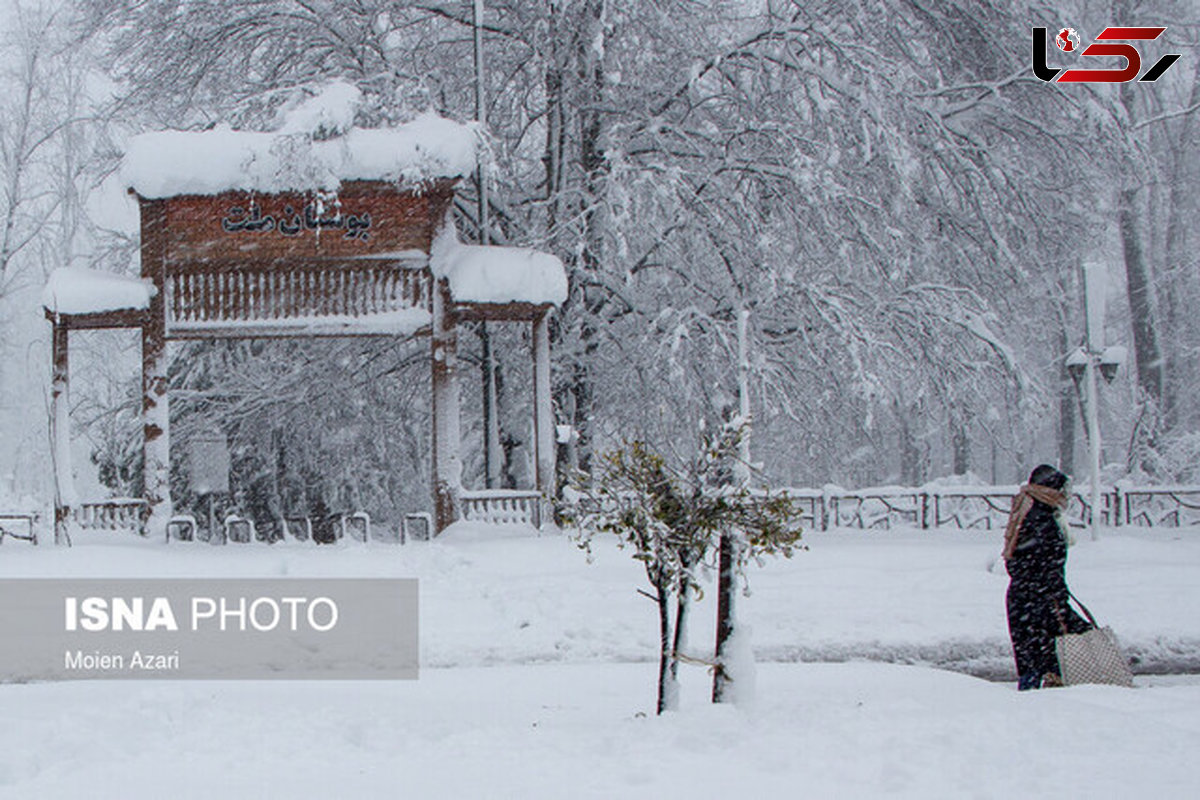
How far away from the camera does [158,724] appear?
6152 mm

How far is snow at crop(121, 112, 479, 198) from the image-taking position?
14969mm

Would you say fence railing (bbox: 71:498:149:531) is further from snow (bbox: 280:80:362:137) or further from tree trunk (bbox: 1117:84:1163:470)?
tree trunk (bbox: 1117:84:1163:470)

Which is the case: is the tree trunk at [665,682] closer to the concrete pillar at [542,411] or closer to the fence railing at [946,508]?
the concrete pillar at [542,411]

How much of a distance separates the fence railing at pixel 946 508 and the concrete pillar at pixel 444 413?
16.9ft

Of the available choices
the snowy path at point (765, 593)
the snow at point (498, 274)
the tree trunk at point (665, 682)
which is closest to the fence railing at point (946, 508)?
the snowy path at point (765, 593)

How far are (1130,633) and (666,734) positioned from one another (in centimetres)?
727

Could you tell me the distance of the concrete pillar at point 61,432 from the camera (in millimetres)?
15141

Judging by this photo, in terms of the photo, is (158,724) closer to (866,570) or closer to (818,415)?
(866,570)

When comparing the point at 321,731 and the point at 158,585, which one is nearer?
the point at 321,731

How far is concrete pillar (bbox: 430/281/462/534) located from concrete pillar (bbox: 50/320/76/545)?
492 cm

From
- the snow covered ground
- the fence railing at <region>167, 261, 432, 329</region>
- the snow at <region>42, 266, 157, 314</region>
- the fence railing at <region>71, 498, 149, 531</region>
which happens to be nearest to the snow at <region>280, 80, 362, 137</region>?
the fence railing at <region>167, 261, 432, 329</region>

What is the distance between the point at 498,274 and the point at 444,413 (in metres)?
2.07

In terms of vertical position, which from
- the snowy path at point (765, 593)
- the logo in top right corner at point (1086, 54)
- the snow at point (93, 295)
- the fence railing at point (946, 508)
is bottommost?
the snowy path at point (765, 593)

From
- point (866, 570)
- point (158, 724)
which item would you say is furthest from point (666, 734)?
point (866, 570)
